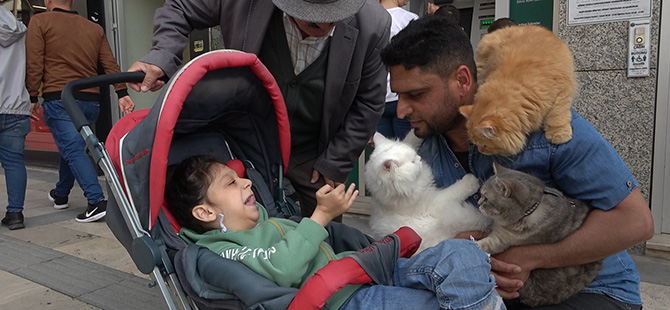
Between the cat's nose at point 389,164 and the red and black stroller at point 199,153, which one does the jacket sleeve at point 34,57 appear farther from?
the cat's nose at point 389,164

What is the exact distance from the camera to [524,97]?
1610 millimetres

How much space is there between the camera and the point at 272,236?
200cm

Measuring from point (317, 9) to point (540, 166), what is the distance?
1.15m

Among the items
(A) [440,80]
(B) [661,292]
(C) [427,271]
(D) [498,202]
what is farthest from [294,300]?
(B) [661,292]

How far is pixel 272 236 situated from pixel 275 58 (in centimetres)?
100

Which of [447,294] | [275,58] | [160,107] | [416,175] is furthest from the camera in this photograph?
[275,58]

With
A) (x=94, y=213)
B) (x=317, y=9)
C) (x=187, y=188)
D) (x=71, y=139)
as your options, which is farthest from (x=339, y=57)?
(x=94, y=213)

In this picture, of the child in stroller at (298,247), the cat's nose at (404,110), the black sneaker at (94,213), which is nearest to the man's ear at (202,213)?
the child in stroller at (298,247)

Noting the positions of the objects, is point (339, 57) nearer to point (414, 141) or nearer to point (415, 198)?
point (414, 141)

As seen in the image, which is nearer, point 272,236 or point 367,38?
point 272,236

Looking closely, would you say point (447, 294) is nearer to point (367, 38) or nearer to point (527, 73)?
point (527, 73)

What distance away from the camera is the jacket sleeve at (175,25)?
7.50ft

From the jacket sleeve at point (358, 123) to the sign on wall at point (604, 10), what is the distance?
88.6 inches

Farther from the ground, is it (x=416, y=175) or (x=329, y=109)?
(x=329, y=109)
